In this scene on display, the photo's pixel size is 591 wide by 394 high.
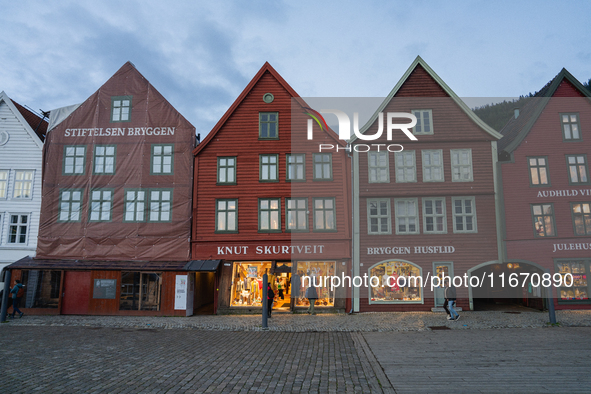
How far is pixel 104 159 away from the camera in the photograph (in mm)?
24359

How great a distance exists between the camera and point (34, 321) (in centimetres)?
1925

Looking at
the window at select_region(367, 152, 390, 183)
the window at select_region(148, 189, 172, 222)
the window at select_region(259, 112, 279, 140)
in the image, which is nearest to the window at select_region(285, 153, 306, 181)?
the window at select_region(259, 112, 279, 140)

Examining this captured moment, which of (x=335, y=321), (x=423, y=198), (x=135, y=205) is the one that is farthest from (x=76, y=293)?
(x=423, y=198)

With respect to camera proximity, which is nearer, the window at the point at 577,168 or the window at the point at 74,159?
the window at the point at 577,168

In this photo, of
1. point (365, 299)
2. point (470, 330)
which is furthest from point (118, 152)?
point (470, 330)

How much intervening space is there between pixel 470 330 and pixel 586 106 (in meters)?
16.3

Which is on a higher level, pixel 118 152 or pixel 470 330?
pixel 118 152

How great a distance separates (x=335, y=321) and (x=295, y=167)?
358 inches

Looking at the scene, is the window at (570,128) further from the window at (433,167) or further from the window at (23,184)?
the window at (23,184)

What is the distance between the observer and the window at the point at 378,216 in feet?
76.1

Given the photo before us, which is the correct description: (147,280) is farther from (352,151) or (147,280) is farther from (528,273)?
(528,273)

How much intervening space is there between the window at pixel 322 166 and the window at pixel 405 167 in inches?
155

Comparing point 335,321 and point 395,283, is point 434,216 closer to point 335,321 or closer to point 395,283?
point 395,283

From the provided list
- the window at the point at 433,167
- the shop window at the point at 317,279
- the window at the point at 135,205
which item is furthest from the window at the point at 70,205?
the window at the point at 433,167
